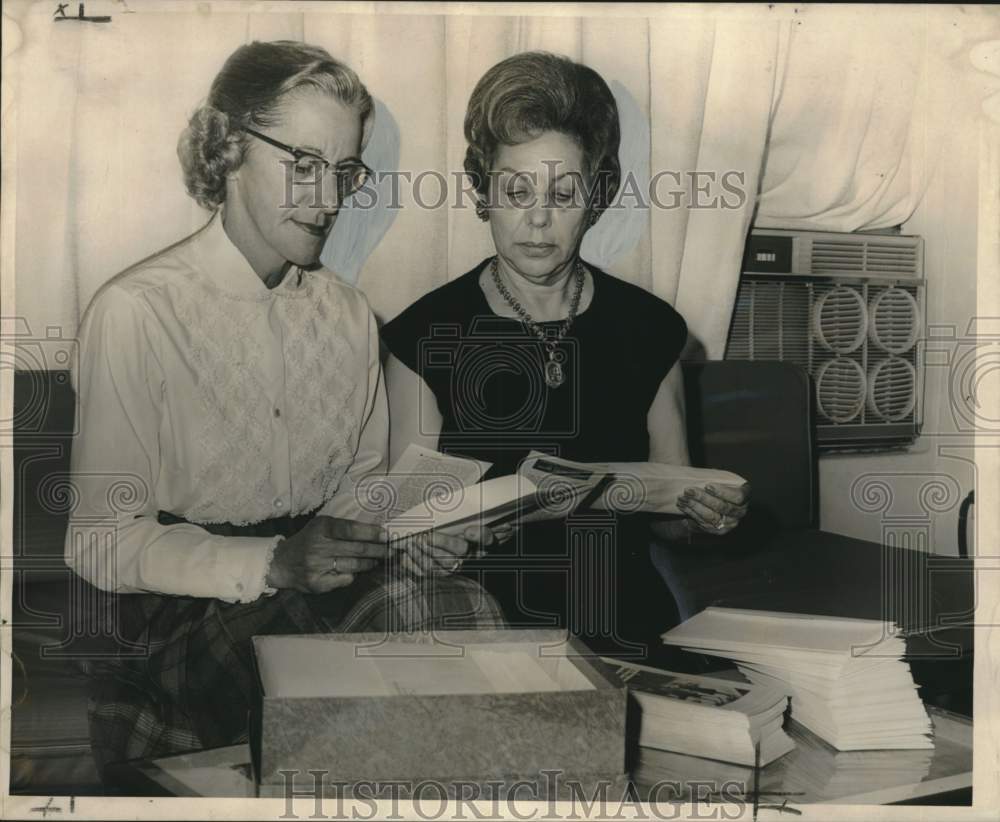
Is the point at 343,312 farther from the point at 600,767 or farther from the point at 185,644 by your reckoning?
the point at 600,767

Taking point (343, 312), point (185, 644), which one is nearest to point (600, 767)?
point (185, 644)

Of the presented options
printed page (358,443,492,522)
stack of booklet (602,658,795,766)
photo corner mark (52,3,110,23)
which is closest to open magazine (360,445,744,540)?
printed page (358,443,492,522)

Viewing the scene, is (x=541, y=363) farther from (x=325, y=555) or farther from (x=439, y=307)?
(x=325, y=555)

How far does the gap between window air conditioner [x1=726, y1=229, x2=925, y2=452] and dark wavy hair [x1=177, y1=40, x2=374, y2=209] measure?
821mm

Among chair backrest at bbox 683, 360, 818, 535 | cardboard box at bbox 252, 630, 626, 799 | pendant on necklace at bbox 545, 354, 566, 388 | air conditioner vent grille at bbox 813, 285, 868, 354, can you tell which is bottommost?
cardboard box at bbox 252, 630, 626, 799

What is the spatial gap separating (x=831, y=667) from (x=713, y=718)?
0.87ft

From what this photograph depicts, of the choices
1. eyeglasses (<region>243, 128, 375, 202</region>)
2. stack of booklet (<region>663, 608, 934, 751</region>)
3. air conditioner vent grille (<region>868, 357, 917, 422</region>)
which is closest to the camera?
stack of booklet (<region>663, 608, 934, 751</region>)

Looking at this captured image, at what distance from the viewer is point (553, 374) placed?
1845 mm

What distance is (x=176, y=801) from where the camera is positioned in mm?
1775

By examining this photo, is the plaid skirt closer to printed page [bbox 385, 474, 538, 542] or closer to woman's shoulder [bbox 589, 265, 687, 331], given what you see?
printed page [bbox 385, 474, 538, 542]

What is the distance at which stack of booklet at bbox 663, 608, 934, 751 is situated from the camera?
1689 mm

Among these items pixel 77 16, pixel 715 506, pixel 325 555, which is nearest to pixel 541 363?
pixel 715 506

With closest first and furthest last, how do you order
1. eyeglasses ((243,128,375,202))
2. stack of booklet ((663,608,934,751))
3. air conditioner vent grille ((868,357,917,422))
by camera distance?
stack of booklet ((663,608,934,751)) < eyeglasses ((243,128,375,202)) < air conditioner vent grille ((868,357,917,422))

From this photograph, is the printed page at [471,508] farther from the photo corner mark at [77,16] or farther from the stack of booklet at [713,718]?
the photo corner mark at [77,16]
